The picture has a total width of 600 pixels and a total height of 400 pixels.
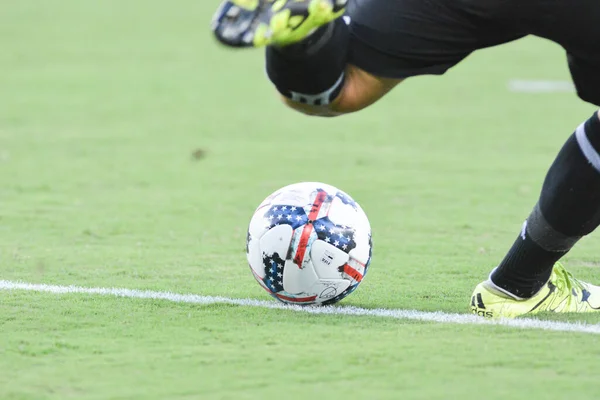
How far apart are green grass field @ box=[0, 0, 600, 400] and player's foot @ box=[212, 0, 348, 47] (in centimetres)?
107

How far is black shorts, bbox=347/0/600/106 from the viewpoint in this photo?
12.0 ft

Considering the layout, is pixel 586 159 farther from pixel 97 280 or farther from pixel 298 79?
pixel 97 280

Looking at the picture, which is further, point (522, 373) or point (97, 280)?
point (97, 280)

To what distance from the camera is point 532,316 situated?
14.6ft

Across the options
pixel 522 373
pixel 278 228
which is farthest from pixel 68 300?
pixel 522 373

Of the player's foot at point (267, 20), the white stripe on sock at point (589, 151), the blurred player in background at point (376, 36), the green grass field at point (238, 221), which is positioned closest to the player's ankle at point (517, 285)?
the green grass field at point (238, 221)

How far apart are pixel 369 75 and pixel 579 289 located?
4.93 ft

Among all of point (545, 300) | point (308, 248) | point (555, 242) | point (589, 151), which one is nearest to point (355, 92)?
point (308, 248)

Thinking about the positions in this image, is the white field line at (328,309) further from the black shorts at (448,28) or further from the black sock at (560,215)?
the black shorts at (448,28)

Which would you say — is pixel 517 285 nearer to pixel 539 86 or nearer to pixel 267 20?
pixel 267 20

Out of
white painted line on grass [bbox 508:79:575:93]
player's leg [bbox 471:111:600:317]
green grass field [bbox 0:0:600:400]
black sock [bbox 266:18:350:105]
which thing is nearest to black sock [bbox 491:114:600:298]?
player's leg [bbox 471:111:600:317]

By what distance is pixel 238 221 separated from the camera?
685 cm

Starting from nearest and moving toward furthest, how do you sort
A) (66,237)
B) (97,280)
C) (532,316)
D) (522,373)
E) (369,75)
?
(522,373) → (369,75) → (532,316) → (97,280) → (66,237)

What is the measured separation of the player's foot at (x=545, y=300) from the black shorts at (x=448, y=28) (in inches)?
43.9
